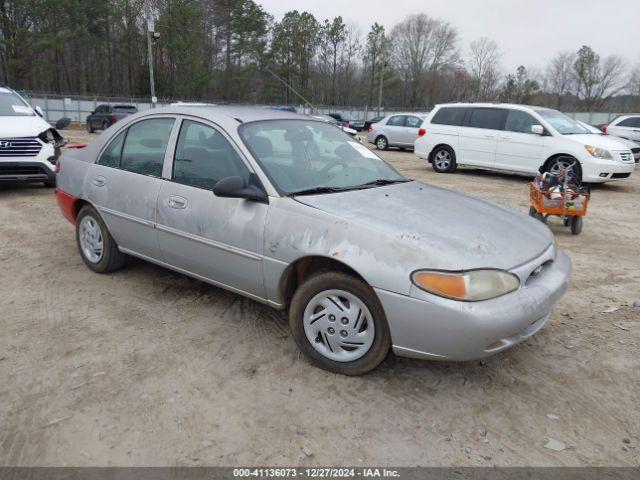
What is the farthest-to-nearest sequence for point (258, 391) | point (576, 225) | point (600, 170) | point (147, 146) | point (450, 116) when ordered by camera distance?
point (450, 116)
point (600, 170)
point (576, 225)
point (147, 146)
point (258, 391)

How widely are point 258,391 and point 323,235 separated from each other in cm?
99

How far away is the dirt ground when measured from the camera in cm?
237

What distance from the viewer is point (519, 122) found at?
11039 millimetres

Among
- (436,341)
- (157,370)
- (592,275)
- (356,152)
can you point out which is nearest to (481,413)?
(436,341)

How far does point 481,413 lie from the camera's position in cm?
268

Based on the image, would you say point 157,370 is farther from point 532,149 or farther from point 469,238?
point 532,149

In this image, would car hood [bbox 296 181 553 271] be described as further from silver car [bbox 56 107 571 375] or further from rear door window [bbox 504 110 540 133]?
rear door window [bbox 504 110 540 133]

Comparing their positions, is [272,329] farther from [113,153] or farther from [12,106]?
A: [12,106]

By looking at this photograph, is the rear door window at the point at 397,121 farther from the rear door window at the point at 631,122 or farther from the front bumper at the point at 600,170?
the front bumper at the point at 600,170

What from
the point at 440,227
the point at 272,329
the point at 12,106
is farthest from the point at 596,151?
the point at 12,106

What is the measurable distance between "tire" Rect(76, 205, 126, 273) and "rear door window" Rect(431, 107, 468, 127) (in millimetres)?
9892

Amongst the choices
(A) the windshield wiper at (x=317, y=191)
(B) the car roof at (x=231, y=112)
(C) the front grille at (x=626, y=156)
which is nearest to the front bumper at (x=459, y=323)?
(A) the windshield wiper at (x=317, y=191)

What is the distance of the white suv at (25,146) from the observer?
25.6 feet

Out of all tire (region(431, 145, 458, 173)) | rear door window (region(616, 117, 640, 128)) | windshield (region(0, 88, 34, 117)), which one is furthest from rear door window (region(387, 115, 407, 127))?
windshield (region(0, 88, 34, 117))
